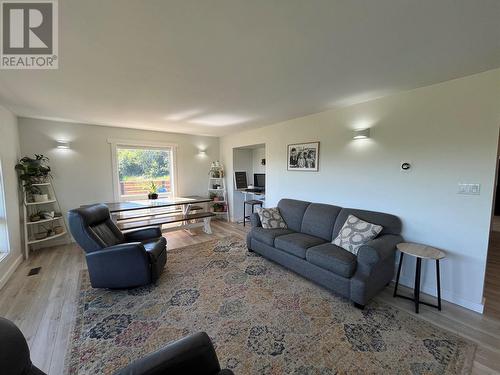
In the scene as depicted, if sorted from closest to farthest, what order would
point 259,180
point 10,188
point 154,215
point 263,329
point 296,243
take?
point 263,329 < point 296,243 < point 10,188 < point 154,215 < point 259,180

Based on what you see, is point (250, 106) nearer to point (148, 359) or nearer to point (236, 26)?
point (236, 26)

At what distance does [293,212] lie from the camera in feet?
11.8

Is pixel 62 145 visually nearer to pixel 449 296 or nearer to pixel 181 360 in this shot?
pixel 181 360

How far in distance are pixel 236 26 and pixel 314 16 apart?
0.49 m

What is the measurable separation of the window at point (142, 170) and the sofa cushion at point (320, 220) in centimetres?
336

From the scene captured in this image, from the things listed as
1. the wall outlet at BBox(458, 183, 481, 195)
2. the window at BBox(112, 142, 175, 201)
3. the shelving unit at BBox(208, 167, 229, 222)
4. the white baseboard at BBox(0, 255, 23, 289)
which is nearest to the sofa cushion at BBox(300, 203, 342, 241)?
the wall outlet at BBox(458, 183, 481, 195)

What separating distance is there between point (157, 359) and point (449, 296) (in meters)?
2.93

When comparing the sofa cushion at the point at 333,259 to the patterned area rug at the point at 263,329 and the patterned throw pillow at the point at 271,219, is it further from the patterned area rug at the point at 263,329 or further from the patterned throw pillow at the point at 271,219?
the patterned throw pillow at the point at 271,219

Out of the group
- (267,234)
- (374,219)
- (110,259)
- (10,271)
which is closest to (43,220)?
(10,271)

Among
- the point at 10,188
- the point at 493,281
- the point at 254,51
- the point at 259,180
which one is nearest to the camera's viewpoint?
the point at 254,51

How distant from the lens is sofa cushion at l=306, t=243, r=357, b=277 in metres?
2.25

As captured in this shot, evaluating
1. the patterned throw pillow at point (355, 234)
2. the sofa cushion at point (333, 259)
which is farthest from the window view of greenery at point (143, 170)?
the patterned throw pillow at point (355, 234)

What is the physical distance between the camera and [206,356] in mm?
1086

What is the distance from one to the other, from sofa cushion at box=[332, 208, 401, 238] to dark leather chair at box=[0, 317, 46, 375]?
296 centimetres
